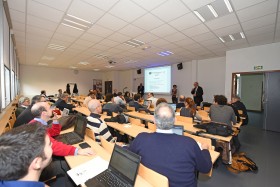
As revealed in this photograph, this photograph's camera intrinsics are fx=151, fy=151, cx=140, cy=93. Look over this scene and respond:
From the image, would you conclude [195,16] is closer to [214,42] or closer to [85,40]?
[214,42]

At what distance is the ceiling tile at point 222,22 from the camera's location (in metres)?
3.49

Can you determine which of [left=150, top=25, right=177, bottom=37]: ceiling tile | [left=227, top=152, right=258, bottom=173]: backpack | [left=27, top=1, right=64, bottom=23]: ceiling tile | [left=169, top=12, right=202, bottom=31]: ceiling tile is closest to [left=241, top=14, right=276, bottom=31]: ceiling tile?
[left=169, top=12, right=202, bottom=31]: ceiling tile

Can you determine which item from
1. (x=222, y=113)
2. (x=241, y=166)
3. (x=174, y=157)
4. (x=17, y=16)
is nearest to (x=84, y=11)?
(x=17, y=16)

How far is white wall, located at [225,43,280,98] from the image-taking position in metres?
5.25

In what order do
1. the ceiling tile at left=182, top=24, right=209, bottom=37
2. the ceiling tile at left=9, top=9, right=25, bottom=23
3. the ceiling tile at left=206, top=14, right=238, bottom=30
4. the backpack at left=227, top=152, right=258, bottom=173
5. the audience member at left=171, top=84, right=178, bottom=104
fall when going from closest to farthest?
1. the backpack at left=227, top=152, right=258, bottom=173
2. the ceiling tile at left=9, top=9, right=25, bottom=23
3. the ceiling tile at left=206, top=14, right=238, bottom=30
4. the ceiling tile at left=182, top=24, right=209, bottom=37
5. the audience member at left=171, top=84, right=178, bottom=104

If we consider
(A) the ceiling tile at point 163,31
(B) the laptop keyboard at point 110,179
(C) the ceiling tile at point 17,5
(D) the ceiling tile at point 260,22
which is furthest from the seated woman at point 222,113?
(C) the ceiling tile at point 17,5

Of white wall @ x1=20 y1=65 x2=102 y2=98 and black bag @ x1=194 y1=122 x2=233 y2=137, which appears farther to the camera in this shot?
white wall @ x1=20 y1=65 x2=102 y2=98

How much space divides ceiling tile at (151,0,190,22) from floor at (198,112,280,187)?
124 inches

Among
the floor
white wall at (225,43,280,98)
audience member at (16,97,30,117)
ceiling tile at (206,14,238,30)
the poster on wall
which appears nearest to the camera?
the floor

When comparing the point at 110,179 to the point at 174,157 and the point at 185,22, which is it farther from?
the point at 185,22

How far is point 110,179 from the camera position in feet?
4.09

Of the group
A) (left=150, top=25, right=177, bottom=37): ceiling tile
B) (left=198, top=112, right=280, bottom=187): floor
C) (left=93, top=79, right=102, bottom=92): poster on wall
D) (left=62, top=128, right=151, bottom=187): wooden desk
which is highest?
(left=150, top=25, right=177, bottom=37): ceiling tile

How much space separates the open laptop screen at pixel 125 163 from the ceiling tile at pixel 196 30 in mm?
3887

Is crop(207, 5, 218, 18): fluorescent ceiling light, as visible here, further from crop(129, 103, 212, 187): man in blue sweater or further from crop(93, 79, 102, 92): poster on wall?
crop(93, 79, 102, 92): poster on wall
